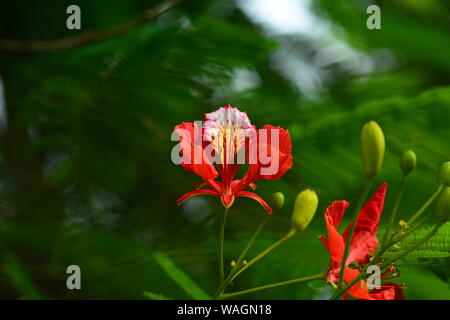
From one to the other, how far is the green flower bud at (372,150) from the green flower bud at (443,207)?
3 centimetres

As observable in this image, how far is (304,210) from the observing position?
11.8 inches

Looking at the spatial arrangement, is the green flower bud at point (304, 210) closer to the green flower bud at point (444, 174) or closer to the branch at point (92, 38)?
the green flower bud at point (444, 174)

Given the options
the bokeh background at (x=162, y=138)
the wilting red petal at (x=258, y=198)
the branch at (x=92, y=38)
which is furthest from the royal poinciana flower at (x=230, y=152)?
the branch at (x=92, y=38)

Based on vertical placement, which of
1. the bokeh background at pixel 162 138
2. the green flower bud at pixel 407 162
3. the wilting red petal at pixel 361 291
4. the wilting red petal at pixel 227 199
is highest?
the bokeh background at pixel 162 138

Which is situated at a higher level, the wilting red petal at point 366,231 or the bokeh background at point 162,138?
the bokeh background at point 162,138

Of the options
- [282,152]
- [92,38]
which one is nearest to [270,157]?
[282,152]

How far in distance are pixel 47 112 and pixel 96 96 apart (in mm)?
91

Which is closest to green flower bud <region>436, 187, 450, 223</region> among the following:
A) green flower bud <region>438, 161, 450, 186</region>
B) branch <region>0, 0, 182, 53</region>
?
green flower bud <region>438, 161, 450, 186</region>

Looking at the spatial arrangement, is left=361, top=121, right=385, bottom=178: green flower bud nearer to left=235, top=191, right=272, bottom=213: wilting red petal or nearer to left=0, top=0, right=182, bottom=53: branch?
left=235, top=191, right=272, bottom=213: wilting red petal

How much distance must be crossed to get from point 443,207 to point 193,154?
0.42 feet

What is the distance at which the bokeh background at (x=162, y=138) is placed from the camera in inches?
21.5

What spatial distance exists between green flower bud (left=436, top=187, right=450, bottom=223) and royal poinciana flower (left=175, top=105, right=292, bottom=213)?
0.24 ft

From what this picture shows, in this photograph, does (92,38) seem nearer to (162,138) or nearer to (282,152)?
(162,138)
